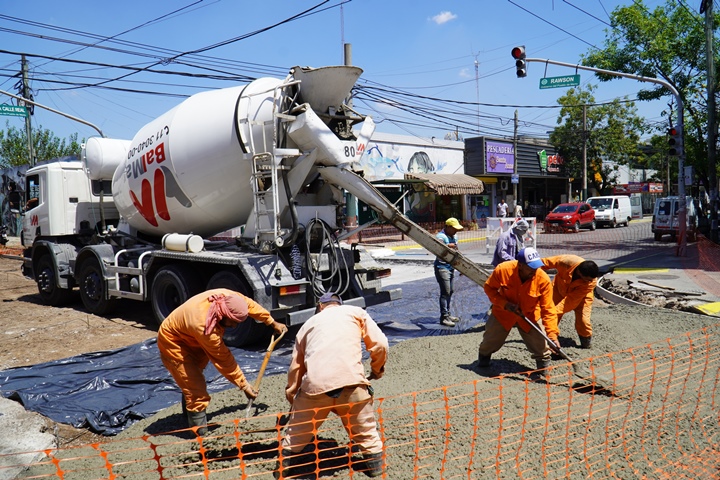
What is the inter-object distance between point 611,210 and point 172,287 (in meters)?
26.9

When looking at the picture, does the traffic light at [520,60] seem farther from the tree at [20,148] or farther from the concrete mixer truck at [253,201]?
the tree at [20,148]

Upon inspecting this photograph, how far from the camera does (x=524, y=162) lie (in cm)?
3597

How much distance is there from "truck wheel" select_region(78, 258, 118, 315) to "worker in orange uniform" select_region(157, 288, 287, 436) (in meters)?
5.42

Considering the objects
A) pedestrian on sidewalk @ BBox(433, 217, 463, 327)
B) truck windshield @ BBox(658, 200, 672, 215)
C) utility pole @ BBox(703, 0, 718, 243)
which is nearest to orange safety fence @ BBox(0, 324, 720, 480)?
pedestrian on sidewalk @ BBox(433, 217, 463, 327)

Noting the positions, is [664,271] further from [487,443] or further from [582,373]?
[487,443]

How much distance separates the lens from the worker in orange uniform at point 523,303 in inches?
215

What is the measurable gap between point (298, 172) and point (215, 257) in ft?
5.06

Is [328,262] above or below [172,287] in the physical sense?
above

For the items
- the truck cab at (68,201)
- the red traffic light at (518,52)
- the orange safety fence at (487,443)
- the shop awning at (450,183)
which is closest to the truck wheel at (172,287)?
the truck cab at (68,201)

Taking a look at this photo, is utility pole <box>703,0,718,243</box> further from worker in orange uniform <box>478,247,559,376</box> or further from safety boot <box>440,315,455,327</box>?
worker in orange uniform <box>478,247,559,376</box>

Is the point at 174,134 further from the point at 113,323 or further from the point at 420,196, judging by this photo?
the point at 420,196

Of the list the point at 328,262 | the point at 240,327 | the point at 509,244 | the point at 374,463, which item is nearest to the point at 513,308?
the point at 374,463

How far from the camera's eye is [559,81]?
15531mm

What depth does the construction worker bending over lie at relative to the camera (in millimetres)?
3641
